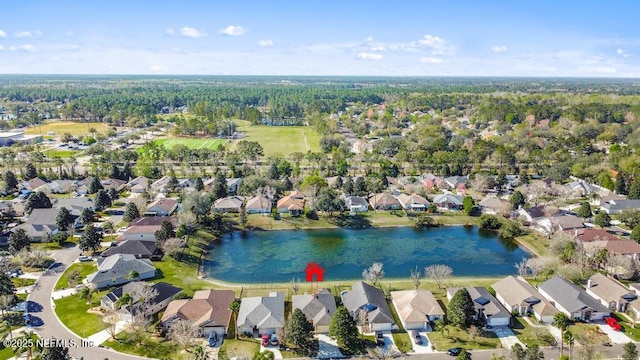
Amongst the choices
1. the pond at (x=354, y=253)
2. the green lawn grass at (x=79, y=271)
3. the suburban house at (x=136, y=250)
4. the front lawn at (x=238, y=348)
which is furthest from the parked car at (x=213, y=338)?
the suburban house at (x=136, y=250)

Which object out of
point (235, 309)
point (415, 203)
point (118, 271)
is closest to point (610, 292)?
point (415, 203)

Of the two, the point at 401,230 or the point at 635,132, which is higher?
the point at 635,132

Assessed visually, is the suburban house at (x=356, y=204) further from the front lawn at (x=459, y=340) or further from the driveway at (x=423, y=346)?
the driveway at (x=423, y=346)

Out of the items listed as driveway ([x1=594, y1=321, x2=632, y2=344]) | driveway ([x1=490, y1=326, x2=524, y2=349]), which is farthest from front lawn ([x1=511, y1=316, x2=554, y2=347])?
driveway ([x1=594, y1=321, x2=632, y2=344])

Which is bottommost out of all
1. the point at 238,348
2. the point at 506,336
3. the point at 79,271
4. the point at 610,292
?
the point at 238,348

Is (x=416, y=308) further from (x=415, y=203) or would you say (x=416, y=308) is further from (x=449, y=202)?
(x=449, y=202)

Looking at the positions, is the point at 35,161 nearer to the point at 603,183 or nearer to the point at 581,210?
the point at 581,210

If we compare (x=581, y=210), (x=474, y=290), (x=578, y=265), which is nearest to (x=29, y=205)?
(x=474, y=290)

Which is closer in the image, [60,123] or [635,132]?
[635,132]
